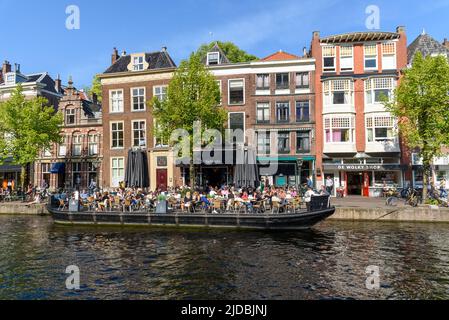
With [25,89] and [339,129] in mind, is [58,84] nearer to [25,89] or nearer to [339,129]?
[25,89]

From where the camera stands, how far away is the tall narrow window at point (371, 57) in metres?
33.9

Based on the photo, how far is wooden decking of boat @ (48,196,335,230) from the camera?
1958cm

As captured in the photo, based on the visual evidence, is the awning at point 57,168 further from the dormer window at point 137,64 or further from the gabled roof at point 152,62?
the dormer window at point 137,64

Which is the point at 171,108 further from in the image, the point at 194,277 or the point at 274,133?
the point at 194,277

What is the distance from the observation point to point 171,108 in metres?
28.7

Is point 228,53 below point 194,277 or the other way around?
the other way around

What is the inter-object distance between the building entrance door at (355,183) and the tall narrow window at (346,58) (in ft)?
36.2

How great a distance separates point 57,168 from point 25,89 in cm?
1177

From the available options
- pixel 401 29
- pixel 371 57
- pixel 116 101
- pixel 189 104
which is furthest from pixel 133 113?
pixel 401 29

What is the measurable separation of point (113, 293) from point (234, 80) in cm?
2907

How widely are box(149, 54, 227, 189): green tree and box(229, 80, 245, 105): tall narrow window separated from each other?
6.54 m

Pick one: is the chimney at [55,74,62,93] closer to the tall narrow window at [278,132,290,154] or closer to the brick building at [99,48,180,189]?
the brick building at [99,48,180,189]

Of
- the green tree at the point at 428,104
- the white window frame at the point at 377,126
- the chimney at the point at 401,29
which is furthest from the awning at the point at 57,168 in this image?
the chimney at the point at 401,29
